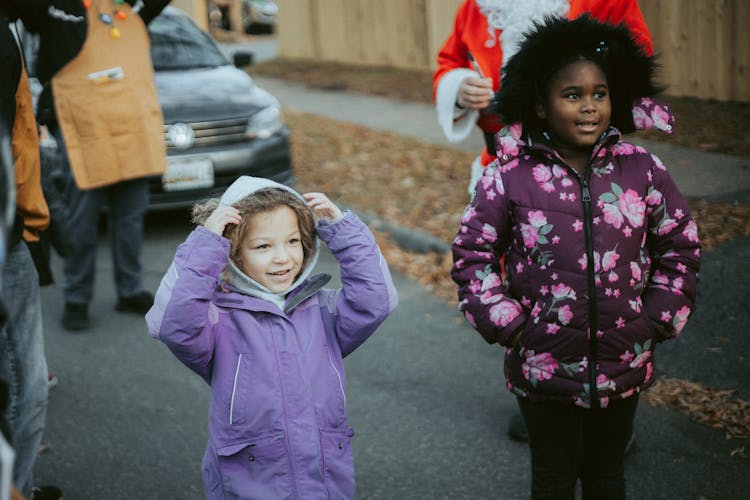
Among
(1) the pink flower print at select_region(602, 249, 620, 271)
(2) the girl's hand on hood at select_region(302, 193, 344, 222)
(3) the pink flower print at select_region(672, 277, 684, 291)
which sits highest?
(2) the girl's hand on hood at select_region(302, 193, 344, 222)

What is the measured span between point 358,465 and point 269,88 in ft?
39.8

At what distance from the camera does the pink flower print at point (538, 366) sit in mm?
2824

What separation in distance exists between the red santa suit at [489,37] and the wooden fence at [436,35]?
386 mm

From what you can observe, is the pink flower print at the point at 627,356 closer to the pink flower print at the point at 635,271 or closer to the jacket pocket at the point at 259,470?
the pink flower print at the point at 635,271

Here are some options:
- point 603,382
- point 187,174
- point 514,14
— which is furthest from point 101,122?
point 603,382

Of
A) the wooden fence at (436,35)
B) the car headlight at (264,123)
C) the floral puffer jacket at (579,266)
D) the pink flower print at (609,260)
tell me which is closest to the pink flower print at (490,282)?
the floral puffer jacket at (579,266)

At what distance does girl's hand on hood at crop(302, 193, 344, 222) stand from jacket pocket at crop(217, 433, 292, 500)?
0.66 metres

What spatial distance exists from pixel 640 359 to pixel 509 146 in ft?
2.56

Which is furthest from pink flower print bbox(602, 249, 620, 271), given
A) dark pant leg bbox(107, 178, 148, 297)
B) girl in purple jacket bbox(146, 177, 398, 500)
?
dark pant leg bbox(107, 178, 148, 297)

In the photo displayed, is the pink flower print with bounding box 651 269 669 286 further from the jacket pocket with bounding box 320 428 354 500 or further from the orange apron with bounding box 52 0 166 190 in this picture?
the orange apron with bounding box 52 0 166 190

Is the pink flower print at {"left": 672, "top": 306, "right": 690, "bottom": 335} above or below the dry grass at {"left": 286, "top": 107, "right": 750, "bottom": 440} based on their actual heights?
above

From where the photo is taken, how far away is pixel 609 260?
9.07ft

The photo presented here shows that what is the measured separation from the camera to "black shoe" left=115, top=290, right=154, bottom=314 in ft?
19.3

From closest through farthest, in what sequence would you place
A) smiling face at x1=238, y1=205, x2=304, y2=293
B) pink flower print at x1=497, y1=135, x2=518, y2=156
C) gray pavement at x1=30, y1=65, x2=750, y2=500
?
smiling face at x1=238, y1=205, x2=304, y2=293
pink flower print at x1=497, y1=135, x2=518, y2=156
gray pavement at x1=30, y1=65, x2=750, y2=500
